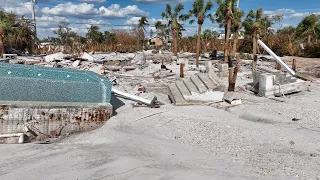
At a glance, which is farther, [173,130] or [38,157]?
[173,130]

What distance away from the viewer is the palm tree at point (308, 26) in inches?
1143

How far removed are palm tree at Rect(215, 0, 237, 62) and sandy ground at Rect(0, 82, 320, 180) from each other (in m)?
11.6

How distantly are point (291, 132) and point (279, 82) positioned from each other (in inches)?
178

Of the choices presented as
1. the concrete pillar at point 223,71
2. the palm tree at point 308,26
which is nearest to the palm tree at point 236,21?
the palm tree at point 308,26

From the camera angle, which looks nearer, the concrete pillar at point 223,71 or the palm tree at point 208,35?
the concrete pillar at point 223,71

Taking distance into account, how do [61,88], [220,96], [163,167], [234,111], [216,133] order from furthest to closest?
1. [220,96]
2. [234,111]
3. [61,88]
4. [216,133]
5. [163,167]

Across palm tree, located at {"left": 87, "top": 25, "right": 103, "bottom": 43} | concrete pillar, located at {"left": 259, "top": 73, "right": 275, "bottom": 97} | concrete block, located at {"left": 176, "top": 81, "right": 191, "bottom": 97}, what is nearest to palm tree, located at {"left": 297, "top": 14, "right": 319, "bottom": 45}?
concrete pillar, located at {"left": 259, "top": 73, "right": 275, "bottom": 97}

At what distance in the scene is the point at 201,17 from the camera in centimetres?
2083

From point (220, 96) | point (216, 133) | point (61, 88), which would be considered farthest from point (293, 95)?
point (61, 88)

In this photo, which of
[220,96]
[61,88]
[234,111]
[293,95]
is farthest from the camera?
[293,95]

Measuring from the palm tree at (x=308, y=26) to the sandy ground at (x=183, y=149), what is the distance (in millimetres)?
24311

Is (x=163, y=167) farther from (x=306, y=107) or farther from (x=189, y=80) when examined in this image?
(x=189, y=80)

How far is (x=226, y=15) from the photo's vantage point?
65.7 ft

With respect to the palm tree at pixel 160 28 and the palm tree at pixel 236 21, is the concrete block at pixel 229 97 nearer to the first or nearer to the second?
the palm tree at pixel 236 21
